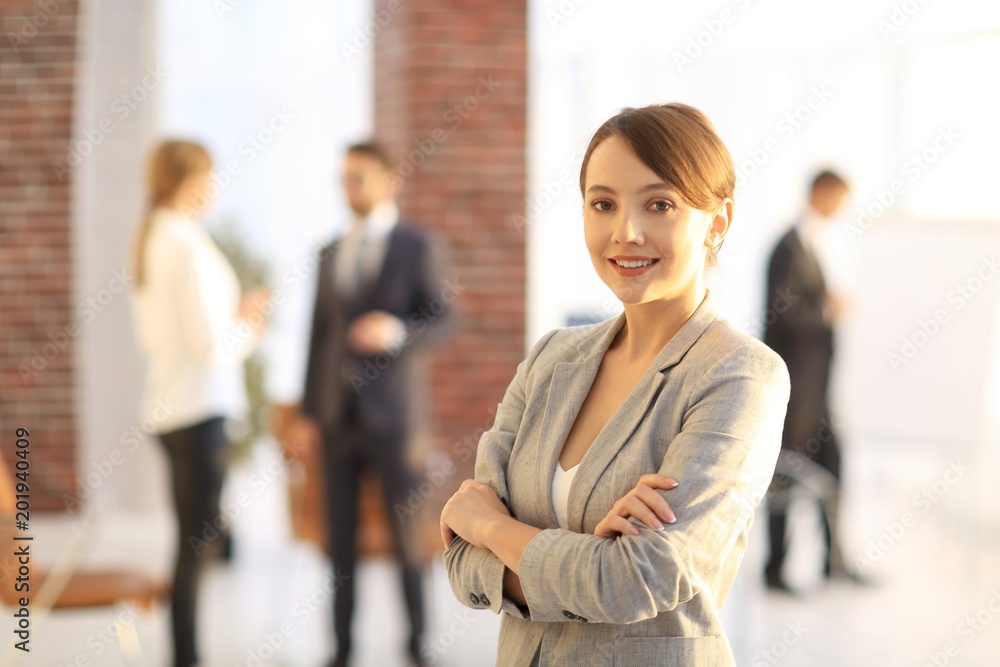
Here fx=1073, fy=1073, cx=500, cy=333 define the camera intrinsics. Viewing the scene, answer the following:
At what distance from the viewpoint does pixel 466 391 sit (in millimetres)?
5141

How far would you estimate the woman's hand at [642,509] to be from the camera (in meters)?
1.27

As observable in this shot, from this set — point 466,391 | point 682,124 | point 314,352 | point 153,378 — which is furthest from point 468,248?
point 682,124

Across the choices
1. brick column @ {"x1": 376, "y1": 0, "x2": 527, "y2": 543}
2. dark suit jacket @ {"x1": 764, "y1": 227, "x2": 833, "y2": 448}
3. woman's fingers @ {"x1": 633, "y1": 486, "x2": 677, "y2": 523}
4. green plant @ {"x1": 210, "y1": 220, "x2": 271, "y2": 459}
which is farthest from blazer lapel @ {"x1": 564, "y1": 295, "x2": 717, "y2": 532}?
green plant @ {"x1": 210, "y1": 220, "x2": 271, "y2": 459}

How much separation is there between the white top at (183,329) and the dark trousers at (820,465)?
2.46 m

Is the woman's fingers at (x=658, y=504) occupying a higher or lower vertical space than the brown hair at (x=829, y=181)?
lower

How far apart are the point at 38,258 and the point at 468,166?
97.6 inches

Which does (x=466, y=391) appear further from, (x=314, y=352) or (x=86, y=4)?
(x=86, y=4)

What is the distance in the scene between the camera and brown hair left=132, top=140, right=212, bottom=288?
133 inches

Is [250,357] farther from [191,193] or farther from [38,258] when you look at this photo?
[191,193]

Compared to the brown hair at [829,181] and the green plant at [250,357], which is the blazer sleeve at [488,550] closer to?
the brown hair at [829,181]

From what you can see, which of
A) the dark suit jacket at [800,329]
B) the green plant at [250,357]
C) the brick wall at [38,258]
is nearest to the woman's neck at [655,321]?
the dark suit jacket at [800,329]

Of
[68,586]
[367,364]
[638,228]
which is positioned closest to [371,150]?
[367,364]

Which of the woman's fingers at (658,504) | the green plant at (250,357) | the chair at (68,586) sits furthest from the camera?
the green plant at (250,357)

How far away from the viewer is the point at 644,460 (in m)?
1.36
